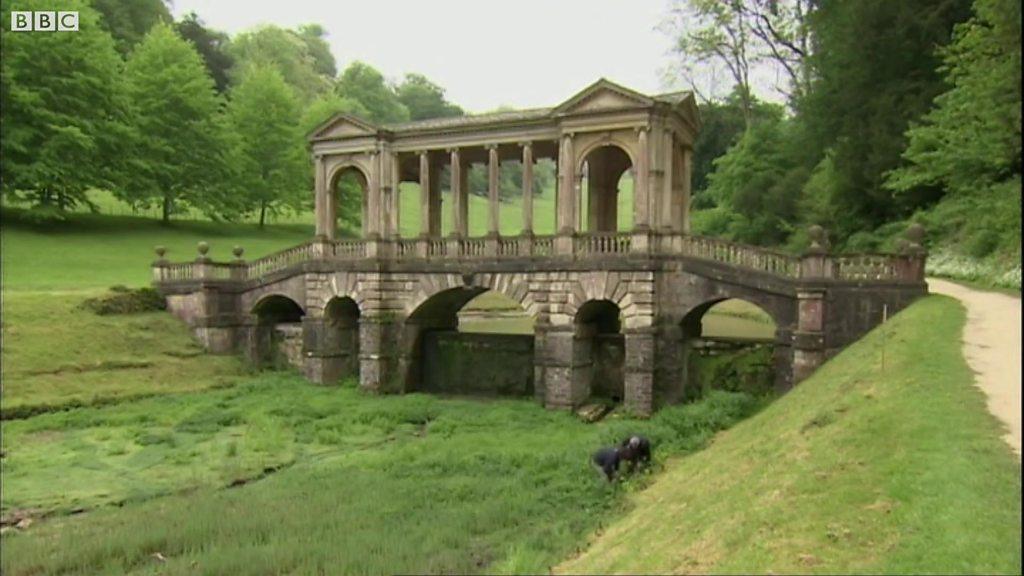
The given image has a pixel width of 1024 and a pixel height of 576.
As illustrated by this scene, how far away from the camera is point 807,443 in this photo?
11.0 metres

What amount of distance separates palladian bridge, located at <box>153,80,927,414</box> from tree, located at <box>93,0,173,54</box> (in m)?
29.1

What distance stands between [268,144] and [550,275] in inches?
1408

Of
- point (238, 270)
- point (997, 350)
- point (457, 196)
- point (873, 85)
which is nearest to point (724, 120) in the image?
point (873, 85)

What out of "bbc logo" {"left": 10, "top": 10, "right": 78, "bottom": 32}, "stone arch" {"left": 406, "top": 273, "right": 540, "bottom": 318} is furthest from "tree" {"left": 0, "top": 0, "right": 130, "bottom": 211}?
"stone arch" {"left": 406, "top": 273, "right": 540, "bottom": 318}

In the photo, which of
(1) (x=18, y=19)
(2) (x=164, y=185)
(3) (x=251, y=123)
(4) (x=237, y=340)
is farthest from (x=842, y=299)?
→ (3) (x=251, y=123)

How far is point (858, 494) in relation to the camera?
8023 mm

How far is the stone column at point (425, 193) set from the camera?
2877cm

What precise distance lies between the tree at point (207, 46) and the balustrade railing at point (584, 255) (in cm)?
3789

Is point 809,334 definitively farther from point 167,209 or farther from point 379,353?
point 167,209

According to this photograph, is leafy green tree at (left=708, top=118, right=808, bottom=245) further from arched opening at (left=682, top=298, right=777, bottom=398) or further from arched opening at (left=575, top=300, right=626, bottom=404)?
arched opening at (left=682, top=298, right=777, bottom=398)

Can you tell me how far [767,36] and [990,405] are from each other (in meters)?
44.0

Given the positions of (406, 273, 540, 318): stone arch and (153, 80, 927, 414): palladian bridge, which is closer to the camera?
(153, 80, 927, 414): palladian bridge

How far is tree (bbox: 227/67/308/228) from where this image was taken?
53.0m

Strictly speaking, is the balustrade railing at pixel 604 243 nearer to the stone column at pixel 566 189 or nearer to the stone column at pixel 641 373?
the stone column at pixel 566 189
